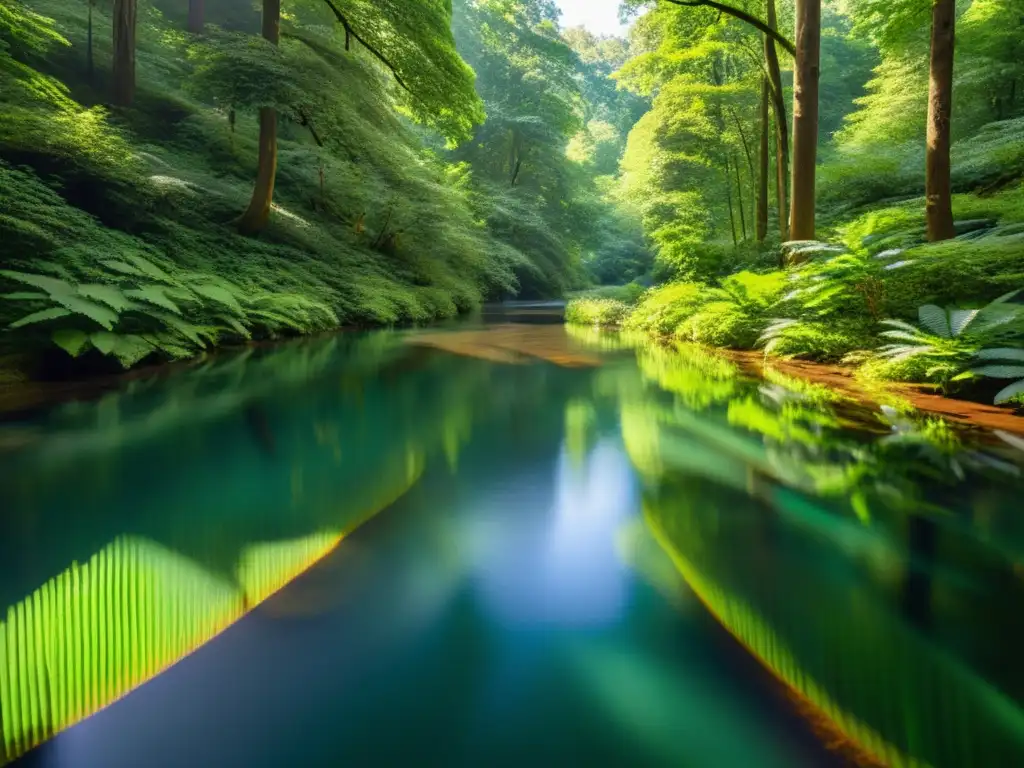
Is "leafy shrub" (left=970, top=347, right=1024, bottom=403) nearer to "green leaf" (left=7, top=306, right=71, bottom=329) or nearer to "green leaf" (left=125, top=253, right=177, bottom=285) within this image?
"green leaf" (left=7, top=306, right=71, bottom=329)

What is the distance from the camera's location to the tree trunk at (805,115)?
25.4 ft

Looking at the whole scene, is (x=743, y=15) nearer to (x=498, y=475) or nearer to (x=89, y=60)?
(x=498, y=475)

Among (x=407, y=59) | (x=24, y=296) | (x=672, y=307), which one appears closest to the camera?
(x=24, y=296)

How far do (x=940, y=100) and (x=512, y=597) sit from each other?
682 cm

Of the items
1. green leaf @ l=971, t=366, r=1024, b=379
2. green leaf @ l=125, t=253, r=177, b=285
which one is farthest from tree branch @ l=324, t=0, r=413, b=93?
green leaf @ l=971, t=366, r=1024, b=379

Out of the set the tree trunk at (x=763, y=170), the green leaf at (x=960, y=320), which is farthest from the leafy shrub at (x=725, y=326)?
the tree trunk at (x=763, y=170)

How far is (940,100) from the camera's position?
598 centimetres

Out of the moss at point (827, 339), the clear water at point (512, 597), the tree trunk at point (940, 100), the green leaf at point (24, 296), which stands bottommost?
the clear water at point (512, 597)

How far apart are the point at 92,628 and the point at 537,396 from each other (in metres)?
3.91

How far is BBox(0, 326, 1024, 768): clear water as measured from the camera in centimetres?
125

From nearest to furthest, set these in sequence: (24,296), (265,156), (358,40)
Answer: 1. (24,296)
2. (265,156)
3. (358,40)

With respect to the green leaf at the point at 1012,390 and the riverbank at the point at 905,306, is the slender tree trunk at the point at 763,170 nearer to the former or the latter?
the riverbank at the point at 905,306

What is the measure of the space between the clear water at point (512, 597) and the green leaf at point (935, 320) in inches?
44.4

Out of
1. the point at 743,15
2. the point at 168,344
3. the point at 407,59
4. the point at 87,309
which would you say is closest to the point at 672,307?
the point at 743,15
